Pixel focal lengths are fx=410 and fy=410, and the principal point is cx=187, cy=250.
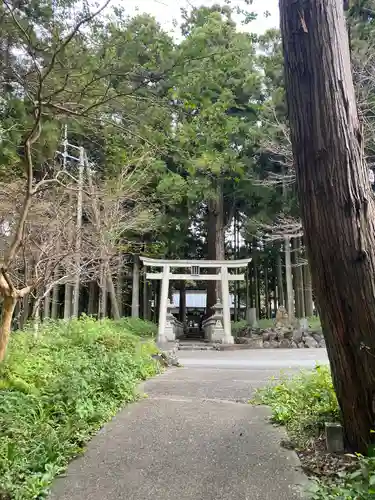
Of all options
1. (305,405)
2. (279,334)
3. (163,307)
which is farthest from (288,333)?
(305,405)

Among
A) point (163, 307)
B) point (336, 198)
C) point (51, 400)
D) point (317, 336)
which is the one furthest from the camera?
point (163, 307)

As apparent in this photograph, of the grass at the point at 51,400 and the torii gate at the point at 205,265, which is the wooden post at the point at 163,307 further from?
the grass at the point at 51,400

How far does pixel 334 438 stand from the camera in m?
2.72

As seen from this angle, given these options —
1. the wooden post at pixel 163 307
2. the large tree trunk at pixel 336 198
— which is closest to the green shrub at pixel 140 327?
the wooden post at pixel 163 307

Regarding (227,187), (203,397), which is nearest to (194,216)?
(227,187)

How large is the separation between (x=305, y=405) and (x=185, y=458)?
1247 millimetres

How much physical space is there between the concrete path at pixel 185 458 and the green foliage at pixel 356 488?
11.5 inches

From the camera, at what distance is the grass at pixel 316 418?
186 cm

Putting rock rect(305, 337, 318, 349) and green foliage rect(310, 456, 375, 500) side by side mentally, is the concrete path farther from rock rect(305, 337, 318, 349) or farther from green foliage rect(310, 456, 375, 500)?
rock rect(305, 337, 318, 349)

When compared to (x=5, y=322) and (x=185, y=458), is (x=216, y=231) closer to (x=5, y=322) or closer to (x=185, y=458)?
(x=5, y=322)

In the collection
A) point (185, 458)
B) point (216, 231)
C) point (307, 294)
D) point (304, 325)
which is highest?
point (216, 231)

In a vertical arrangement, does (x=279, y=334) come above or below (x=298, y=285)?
below

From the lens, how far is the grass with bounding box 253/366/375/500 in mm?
1855

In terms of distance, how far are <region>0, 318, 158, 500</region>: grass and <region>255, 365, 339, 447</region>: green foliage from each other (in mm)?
1567
